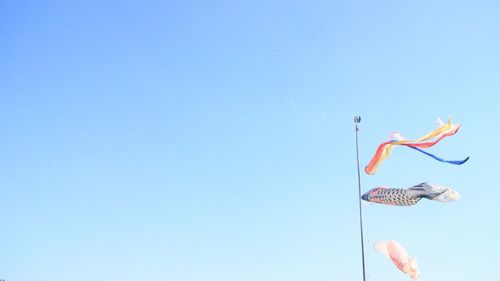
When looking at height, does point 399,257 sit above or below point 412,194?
below

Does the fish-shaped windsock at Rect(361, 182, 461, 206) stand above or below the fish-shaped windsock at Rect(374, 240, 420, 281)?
above

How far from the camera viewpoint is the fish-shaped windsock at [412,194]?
45750 mm

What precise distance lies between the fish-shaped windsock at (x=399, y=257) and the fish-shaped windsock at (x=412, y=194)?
10.8 feet

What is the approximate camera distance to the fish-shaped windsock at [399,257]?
4427 centimetres

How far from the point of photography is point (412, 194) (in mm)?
46469

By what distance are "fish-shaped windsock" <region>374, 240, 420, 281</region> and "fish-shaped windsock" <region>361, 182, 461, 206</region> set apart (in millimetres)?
3302

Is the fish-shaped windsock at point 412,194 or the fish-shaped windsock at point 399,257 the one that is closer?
the fish-shaped windsock at point 399,257

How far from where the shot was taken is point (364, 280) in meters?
43.7

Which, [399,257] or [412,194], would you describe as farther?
[412,194]

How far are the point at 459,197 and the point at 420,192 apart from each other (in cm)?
279

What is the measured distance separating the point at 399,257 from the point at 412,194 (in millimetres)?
4901

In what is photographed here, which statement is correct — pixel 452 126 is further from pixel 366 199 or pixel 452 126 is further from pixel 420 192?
pixel 366 199

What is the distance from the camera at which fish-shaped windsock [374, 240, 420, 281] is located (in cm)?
4427

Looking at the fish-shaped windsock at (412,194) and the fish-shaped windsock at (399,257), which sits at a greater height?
the fish-shaped windsock at (412,194)
